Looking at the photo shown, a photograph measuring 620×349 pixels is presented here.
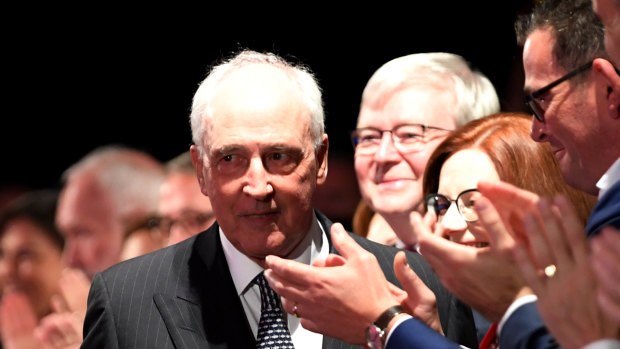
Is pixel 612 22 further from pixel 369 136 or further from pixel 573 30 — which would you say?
pixel 369 136

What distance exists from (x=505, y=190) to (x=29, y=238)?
12.0ft

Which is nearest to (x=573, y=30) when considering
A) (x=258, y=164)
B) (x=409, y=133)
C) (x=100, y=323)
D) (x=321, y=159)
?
(x=321, y=159)

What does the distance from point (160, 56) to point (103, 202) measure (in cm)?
82

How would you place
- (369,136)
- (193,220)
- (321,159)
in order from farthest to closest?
(193,220)
(369,136)
(321,159)

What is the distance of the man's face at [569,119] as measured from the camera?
2143mm

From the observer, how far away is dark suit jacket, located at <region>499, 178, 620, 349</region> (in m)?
1.58

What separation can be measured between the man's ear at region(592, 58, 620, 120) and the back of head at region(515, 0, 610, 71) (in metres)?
0.09

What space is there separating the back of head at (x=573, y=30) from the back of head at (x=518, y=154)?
0.40 m

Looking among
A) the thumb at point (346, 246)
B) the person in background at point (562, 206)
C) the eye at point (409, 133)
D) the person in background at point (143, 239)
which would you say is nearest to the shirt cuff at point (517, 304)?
the person in background at point (562, 206)

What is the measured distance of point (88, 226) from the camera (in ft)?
15.2

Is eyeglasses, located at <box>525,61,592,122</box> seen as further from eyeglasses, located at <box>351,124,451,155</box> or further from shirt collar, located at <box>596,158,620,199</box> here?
eyeglasses, located at <box>351,124,451,155</box>

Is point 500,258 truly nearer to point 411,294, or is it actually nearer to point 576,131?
point 411,294

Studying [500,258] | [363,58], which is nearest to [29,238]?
[363,58]

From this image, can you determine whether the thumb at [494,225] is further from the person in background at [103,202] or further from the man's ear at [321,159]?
the person in background at [103,202]
